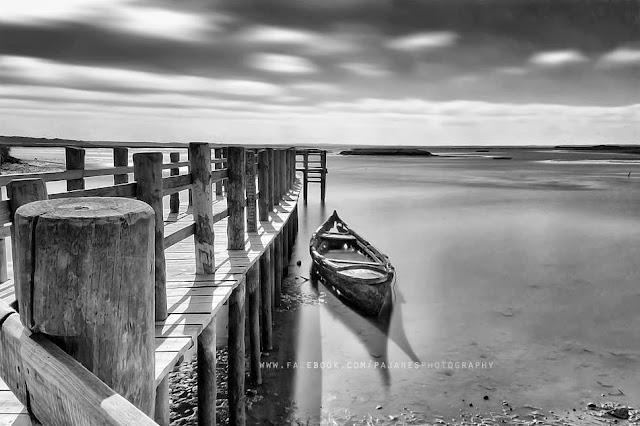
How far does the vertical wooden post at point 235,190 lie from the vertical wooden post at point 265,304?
6.30 ft

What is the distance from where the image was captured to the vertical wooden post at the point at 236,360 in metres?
6.41

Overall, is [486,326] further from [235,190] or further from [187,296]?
[187,296]

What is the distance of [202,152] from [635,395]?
24.3ft

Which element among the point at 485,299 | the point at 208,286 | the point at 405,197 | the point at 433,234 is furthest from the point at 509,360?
the point at 405,197

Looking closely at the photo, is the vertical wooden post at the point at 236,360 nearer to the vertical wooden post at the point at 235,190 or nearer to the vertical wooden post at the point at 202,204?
the vertical wooden post at the point at 202,204

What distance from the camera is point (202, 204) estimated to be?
540cm

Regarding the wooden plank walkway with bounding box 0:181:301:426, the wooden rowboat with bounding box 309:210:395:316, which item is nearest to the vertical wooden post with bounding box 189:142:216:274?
the wooden plank walkway with bounding box 0:181:301:426

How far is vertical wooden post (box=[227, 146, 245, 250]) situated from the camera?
6914mm

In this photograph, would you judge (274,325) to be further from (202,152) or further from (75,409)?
(75,409)

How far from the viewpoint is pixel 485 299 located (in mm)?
12711

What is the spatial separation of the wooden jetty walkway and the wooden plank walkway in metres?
0.01

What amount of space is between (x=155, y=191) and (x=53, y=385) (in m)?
2.93

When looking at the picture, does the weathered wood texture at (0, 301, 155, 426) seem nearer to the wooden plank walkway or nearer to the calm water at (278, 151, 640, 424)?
the wooden plank walkway

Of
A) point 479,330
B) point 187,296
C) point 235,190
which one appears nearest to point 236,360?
point 187,296
